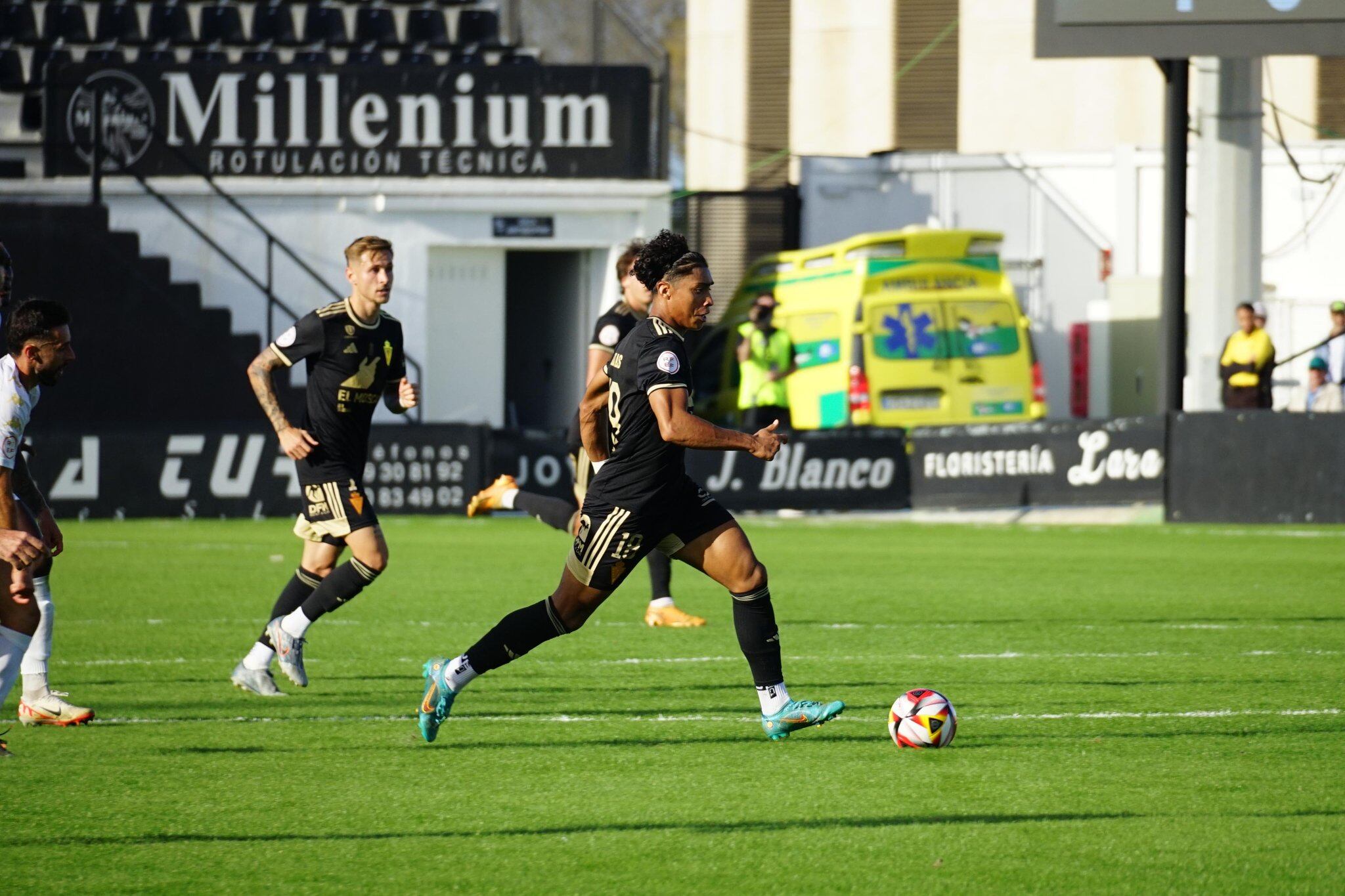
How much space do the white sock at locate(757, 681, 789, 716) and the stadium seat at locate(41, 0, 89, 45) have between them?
22.9 m

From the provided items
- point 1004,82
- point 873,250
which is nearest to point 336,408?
point 873,250

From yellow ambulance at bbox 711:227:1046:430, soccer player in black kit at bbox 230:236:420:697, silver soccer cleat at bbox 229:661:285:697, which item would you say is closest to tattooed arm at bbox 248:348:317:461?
soccer player in black kit at bbox 230:236:420:697

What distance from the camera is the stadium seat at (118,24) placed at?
27.1m

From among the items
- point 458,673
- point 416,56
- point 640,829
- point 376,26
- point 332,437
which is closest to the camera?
point 640,829

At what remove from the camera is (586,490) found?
962 cm

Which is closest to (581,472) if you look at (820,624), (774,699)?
(820,624)

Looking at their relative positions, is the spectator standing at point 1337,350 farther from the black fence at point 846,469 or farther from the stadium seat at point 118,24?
the stadium seat at point 118,24

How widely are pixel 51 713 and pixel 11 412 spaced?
1602 mm

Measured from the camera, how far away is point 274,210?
80.0ft

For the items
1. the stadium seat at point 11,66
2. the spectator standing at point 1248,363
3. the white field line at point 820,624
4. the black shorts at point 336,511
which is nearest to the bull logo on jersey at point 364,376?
the black shorts at point 336,511

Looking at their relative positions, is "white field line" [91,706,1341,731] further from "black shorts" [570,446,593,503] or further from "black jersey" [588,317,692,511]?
"black shorts" [570,446,593,503]

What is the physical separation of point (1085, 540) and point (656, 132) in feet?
32.1

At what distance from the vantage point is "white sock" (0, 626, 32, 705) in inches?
270

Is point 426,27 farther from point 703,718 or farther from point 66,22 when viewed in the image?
point 703,718
